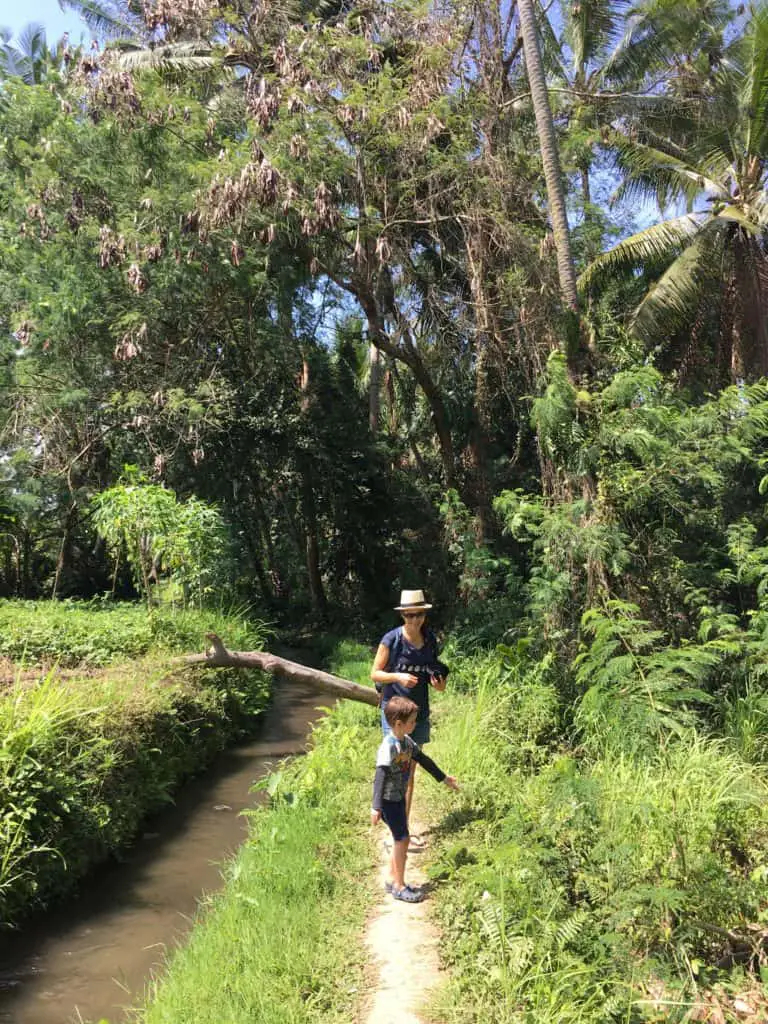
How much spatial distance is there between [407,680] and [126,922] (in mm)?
2892

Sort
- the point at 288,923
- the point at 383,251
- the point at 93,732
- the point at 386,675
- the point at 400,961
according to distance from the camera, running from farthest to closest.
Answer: the point at 383,251 < the point at 93,732 < the point at 386,675 < the point at 288,923 < the point at 400,961

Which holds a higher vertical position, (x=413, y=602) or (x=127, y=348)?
(x=127, y=348)

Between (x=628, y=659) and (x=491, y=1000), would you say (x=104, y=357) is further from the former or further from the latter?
(x=491, y=1000)

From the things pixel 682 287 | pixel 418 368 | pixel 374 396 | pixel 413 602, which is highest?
pixel 682 287

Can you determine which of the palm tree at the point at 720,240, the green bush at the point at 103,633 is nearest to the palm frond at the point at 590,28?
the palm tree at the point at 720,240

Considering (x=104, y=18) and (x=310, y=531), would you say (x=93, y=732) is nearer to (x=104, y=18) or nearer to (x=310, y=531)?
(x=310, y=531)

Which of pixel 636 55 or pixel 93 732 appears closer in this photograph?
pixel 93 732

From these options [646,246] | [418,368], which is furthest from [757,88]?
[418,368]

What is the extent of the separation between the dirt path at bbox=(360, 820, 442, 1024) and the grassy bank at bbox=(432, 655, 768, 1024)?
0.37 feet

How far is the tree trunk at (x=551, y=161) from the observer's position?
850cm

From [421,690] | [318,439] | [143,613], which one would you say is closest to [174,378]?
[318,439]

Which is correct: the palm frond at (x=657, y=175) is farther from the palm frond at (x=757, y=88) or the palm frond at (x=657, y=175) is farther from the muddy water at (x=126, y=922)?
the muddy water at (x=126, y=922)

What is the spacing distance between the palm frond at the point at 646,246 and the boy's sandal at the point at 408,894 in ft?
36.3

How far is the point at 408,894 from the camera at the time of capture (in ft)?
14.0
